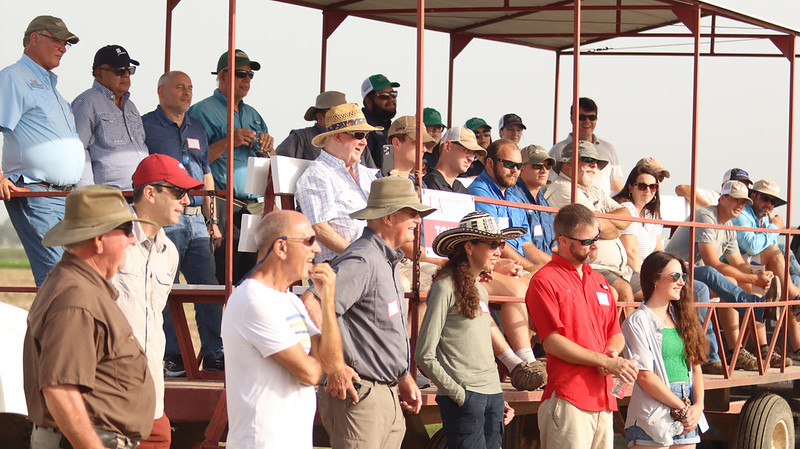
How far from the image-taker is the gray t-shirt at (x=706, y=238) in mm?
9172

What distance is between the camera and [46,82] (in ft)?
20.6

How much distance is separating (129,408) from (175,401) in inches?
75.0

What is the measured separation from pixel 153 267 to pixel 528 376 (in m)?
2.62

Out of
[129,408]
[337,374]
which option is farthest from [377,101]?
[129,408]

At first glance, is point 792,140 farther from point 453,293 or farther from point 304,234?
point 304,234

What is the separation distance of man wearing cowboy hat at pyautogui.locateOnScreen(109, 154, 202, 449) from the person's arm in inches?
39.6

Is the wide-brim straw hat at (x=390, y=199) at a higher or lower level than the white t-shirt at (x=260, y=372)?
higher

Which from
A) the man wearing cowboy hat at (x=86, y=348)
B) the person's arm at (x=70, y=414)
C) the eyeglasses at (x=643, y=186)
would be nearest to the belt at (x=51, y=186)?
the man wearing cowboy hat at (x=86, y=348)

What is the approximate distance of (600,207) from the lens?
8125 millimetres

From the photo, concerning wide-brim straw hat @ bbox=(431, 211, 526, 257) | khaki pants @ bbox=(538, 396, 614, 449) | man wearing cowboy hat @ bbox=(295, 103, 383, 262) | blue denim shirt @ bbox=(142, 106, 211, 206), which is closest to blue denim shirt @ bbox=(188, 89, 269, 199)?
blue denim shirt @ bbox=(142, 106, 211, 206)

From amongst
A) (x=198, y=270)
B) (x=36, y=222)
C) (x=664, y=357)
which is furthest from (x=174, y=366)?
(x=664, y=357)

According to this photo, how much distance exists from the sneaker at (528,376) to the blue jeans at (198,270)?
1.75 metres

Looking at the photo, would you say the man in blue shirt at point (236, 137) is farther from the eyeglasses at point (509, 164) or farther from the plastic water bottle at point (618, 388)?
the plastic water bottle at point (618, 388)

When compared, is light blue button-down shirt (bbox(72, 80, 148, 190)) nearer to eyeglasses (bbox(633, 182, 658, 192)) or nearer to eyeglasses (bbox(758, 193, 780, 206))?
eyeglasses (bbox(633, 182, 658, 192))
